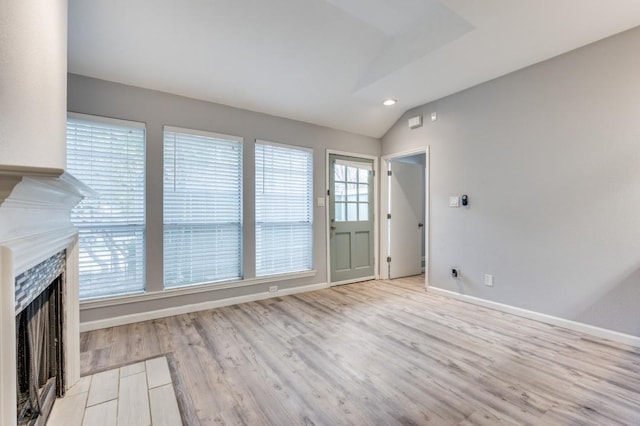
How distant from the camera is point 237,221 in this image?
11.8ft

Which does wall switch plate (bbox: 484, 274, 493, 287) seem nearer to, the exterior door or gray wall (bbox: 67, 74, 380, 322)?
the exterior door

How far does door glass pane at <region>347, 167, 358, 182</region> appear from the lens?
4.59m

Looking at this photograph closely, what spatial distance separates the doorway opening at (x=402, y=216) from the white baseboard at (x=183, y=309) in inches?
61.0

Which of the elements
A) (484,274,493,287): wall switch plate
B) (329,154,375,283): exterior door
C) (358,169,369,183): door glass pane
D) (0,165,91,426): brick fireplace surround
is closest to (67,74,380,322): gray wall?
(329,154,375,283): exterior door

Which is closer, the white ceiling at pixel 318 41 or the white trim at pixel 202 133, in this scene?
the white ceiling at pixel 318 41

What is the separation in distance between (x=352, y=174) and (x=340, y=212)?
662 mm

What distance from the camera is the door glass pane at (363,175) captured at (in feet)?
15.4

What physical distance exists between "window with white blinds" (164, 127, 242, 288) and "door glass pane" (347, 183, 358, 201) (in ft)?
5.77

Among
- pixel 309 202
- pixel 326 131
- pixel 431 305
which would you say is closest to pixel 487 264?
pixel 431 305

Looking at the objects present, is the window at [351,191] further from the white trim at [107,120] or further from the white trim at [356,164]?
the white trim at [107,120]

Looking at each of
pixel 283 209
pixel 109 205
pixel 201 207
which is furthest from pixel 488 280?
pixel 109 205

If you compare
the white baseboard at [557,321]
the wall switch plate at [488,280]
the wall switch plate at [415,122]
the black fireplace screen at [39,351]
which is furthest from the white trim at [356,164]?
the black fireplace screen at [39,351]

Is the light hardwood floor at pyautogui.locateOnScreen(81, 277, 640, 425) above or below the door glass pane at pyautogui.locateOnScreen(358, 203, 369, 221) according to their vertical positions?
below

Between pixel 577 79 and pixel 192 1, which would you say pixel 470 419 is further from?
pixel 192 1
